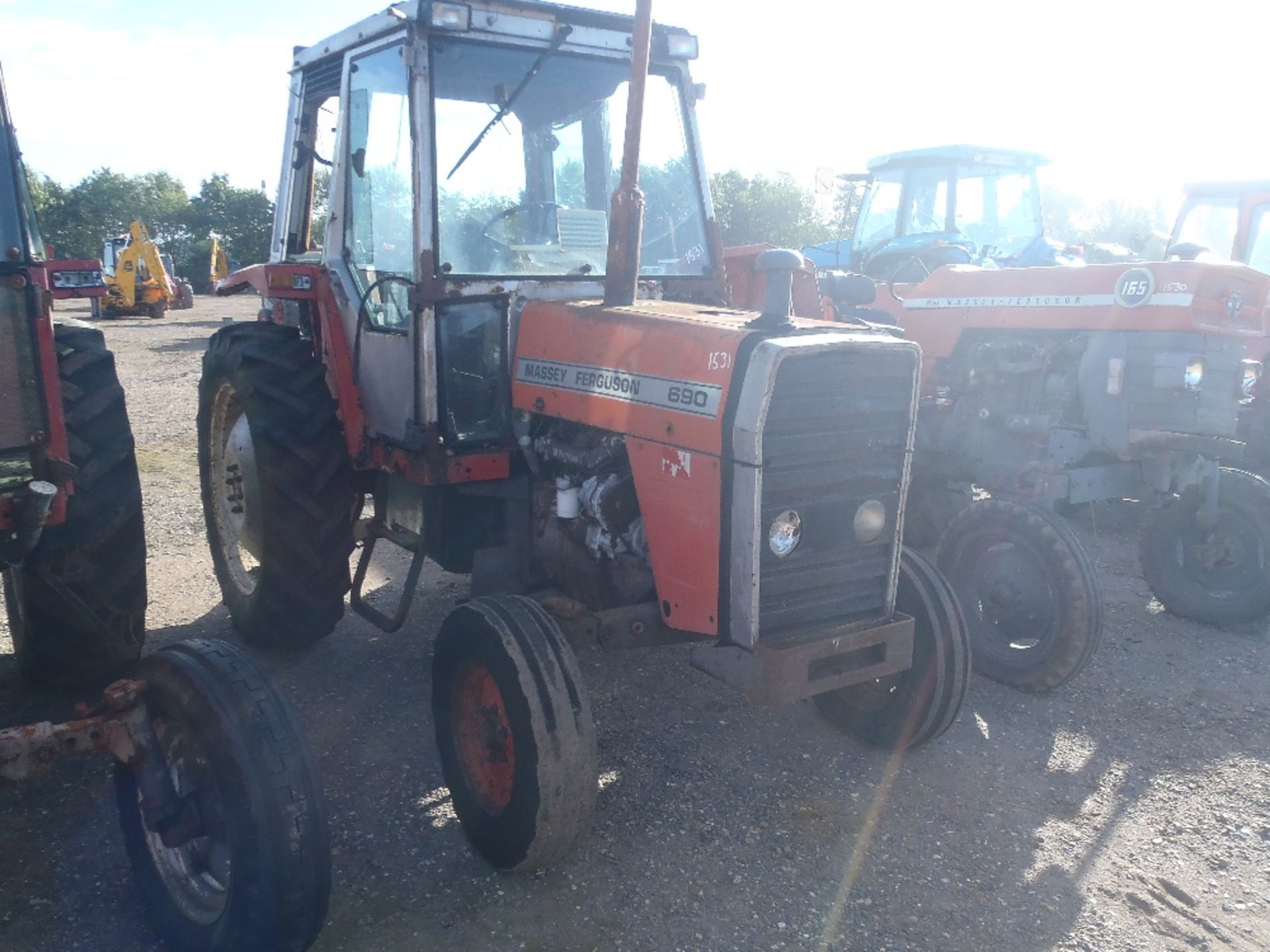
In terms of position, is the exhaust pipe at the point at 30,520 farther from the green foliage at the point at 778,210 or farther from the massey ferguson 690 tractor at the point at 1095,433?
the green foliage at the point at 778,210

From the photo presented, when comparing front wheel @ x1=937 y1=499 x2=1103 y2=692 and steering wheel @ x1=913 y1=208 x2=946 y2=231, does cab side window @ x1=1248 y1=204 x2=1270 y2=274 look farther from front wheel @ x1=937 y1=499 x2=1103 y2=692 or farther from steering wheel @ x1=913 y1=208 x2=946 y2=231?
front wheel @ x1=937 y1=499 x2=1103 y2=692

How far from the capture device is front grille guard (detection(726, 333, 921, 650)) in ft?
9.33

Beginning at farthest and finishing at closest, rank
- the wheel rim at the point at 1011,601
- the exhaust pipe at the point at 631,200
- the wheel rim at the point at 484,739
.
→ the wheel rim at the point at 1011,601
the exhaust pipe at the point at 631,200
the wheel rim at the point at 484,739

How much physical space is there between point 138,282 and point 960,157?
2038 cm

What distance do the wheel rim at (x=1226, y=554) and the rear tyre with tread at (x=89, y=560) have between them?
5.09 meters

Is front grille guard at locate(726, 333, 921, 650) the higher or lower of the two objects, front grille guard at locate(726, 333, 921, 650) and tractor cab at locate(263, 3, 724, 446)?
the lower

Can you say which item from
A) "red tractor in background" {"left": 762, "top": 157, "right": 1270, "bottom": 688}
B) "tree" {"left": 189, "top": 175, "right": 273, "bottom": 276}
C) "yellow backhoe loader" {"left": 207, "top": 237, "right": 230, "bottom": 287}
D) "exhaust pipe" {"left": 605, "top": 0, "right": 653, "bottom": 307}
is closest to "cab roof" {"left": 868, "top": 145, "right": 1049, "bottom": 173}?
"red tractor in background" {"left": 762, "top": 157, "right": 1270, "bottom": 688}

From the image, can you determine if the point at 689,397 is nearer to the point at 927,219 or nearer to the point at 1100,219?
the point at 927,219

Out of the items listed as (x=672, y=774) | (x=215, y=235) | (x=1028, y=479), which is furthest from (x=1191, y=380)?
(x=215, y=235)

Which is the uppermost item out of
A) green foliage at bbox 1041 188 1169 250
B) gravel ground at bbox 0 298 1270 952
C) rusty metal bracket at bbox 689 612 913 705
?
green foliage at bbox 1041 188 1169 250

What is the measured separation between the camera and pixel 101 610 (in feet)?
12.8

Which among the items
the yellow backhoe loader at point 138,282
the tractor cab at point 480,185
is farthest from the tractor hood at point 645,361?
the yellow backhoe loader at point 138,282

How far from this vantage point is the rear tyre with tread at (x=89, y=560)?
12.4ft

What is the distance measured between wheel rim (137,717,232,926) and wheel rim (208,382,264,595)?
1918 millimetres
